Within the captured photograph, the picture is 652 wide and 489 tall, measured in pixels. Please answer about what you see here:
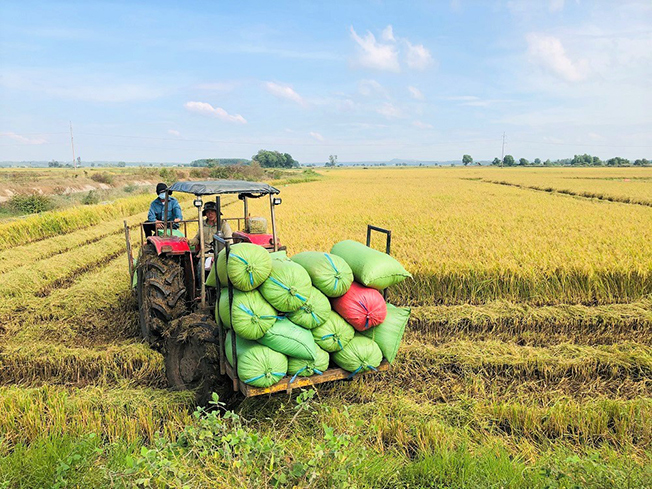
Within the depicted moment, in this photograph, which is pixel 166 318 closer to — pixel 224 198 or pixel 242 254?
pixel 242 254

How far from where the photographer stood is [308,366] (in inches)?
130

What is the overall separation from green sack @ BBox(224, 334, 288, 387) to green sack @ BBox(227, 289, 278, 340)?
118 mm

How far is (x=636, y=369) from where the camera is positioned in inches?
188

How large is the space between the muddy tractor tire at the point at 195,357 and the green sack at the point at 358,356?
3.80 feet

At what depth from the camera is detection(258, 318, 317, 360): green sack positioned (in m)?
3.21

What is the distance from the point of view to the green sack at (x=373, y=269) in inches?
140

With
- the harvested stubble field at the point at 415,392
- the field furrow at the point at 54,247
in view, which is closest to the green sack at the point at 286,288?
the harvested stubble field at the point at 415,392

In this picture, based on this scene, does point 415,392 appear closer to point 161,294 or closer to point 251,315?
point 251,315

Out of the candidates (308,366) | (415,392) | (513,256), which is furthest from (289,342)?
(513,256)

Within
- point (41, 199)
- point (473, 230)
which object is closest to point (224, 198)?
point (41, 199)

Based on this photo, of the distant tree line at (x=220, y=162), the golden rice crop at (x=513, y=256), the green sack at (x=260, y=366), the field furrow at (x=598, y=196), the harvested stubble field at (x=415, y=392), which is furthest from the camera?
the distant tree line at (x=220, y=162)

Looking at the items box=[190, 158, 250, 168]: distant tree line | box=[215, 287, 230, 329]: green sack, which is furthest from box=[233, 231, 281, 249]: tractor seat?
box=[190, 158, 250, 168]: distant tree line

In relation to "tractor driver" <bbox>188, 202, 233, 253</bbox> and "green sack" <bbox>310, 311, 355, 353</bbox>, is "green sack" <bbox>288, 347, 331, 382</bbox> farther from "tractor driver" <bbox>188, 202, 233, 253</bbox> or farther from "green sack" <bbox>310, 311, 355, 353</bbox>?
"tractor driver" <bbox>188, 202, 233, 253</bbox>

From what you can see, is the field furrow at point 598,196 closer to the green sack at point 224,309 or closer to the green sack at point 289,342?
the green sack at point 289,342
